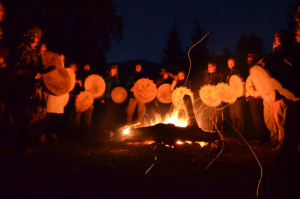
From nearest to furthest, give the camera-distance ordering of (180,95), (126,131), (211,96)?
(126,131), (180,95), (211,96)

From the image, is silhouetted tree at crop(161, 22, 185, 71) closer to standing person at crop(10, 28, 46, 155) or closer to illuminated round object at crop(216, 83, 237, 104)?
illuminated round object at crop(216, 83, 237, 104)

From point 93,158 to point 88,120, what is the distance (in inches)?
128

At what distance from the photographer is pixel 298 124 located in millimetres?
3941

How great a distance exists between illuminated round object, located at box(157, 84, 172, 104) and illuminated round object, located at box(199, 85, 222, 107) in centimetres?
116

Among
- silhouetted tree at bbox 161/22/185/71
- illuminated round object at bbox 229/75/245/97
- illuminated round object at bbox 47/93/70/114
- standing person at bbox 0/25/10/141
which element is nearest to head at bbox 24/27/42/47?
standing person at bbox 0/25/10/141

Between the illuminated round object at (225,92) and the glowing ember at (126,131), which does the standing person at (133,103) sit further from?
the illuminated round object at (225,92)

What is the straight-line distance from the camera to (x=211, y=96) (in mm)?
6328

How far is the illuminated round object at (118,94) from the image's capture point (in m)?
7.49

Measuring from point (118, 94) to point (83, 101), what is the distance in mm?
1220

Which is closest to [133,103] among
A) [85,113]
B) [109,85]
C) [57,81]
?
[109,85]

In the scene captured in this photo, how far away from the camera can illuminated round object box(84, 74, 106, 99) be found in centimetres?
677

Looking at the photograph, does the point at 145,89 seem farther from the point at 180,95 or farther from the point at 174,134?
the point at 174,134

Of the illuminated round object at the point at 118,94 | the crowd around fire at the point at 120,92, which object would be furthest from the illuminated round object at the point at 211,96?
the illuminated round object at the point at 118,94

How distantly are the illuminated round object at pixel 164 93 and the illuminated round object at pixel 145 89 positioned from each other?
182mm
